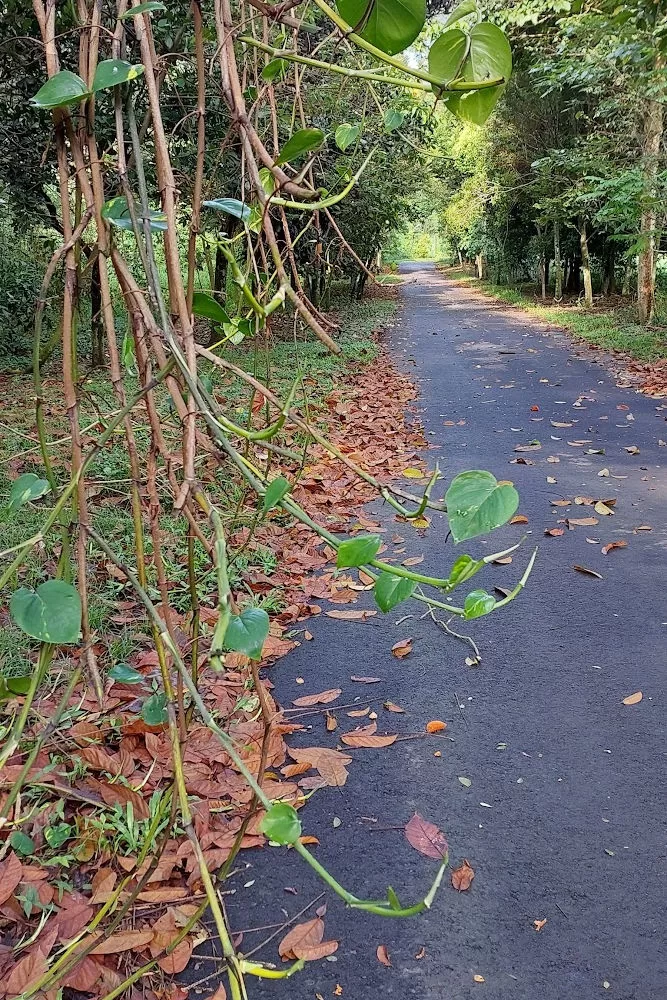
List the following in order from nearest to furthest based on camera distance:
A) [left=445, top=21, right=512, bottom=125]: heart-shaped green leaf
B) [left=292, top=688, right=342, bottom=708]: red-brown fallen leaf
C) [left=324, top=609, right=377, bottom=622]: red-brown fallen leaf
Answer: [left=445, top=21, right=512, bottom=125]: heart-shaped green leaf
[left=292, top=688, right=342, bottom=708]: red-brown fallen leaf
[left=324, top=609, right=377, bottom=622]: red-brown fallen leaf

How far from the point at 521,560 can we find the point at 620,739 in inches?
57.6

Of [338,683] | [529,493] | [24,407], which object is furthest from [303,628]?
[24,407]

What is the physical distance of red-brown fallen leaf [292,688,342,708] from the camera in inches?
105

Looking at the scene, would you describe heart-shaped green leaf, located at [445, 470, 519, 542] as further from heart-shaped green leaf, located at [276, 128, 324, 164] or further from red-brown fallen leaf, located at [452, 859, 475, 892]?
red-brown fallen leaf, located at [452, 859, 475, 892]

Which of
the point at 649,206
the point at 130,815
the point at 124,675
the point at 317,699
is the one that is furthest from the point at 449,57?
the point at 649,206

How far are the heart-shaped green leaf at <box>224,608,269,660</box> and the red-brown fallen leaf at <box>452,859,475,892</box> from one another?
145 cm

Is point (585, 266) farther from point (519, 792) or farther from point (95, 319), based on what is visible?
point (519, 792)

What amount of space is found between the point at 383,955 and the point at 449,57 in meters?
1.73

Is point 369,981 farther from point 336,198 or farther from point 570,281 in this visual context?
point 570,281

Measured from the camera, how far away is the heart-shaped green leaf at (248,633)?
684 millimetres

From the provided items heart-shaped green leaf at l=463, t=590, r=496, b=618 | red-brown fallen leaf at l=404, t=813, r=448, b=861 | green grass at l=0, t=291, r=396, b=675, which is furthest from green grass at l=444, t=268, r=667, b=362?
heart-shaped green leaf at l=463, t=590, r=496, b=618

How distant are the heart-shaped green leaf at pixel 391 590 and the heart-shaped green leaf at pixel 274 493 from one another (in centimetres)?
16

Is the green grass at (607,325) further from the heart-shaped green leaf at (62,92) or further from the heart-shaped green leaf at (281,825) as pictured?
the heart-shaped green leaf at (281,825)

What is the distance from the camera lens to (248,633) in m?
0.71
